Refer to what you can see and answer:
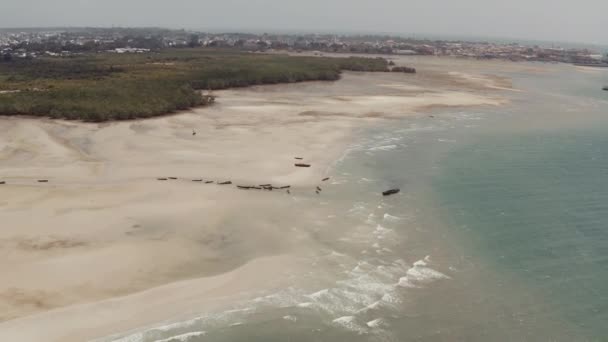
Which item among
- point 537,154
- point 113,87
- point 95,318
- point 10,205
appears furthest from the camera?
point 113,87

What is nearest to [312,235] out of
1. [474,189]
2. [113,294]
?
[113,294]

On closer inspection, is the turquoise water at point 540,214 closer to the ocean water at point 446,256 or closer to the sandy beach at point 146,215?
the ocean water at point 446,256

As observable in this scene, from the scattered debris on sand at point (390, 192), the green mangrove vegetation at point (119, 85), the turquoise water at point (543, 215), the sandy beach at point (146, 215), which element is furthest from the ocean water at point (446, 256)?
the green mangrove vegetation at point (119, 85)

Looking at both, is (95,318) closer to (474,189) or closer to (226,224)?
(226,224)

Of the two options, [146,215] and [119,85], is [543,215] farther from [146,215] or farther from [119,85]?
[119,85]

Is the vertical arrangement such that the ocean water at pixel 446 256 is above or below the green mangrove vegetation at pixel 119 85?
below

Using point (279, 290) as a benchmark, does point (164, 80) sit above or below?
above
